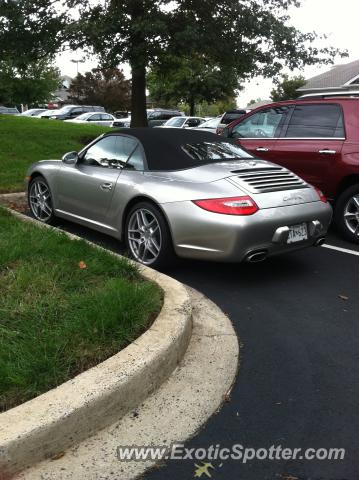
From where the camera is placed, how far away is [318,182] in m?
6.78

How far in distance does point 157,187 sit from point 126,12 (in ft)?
29.3

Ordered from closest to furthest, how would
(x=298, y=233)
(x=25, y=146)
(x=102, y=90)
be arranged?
(x=298, y=233) < (x=25, y=146) < (x=102, y=90)

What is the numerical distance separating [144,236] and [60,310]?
1.74 m

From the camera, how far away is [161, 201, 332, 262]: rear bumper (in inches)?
175

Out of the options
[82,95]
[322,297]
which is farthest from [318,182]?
[82,95]

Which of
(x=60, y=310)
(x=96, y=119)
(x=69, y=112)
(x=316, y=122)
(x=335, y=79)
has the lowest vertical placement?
(x=60, y=310)

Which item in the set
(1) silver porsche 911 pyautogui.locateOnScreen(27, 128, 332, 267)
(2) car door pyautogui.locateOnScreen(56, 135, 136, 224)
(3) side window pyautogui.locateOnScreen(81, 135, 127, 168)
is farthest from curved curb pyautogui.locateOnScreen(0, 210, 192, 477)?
(3) side window pyautogui.locateOnScreen(81, 135, 127, 168)

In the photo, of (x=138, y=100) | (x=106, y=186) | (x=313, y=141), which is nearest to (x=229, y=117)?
(x=138, y=100)

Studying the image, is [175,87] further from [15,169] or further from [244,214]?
[244,214]

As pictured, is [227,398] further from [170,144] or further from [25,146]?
[25,146]

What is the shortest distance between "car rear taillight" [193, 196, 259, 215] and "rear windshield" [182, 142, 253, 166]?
2.33 ft

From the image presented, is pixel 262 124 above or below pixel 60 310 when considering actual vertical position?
above

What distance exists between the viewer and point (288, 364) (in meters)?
3.33

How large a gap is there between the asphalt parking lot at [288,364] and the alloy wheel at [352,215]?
931mm
